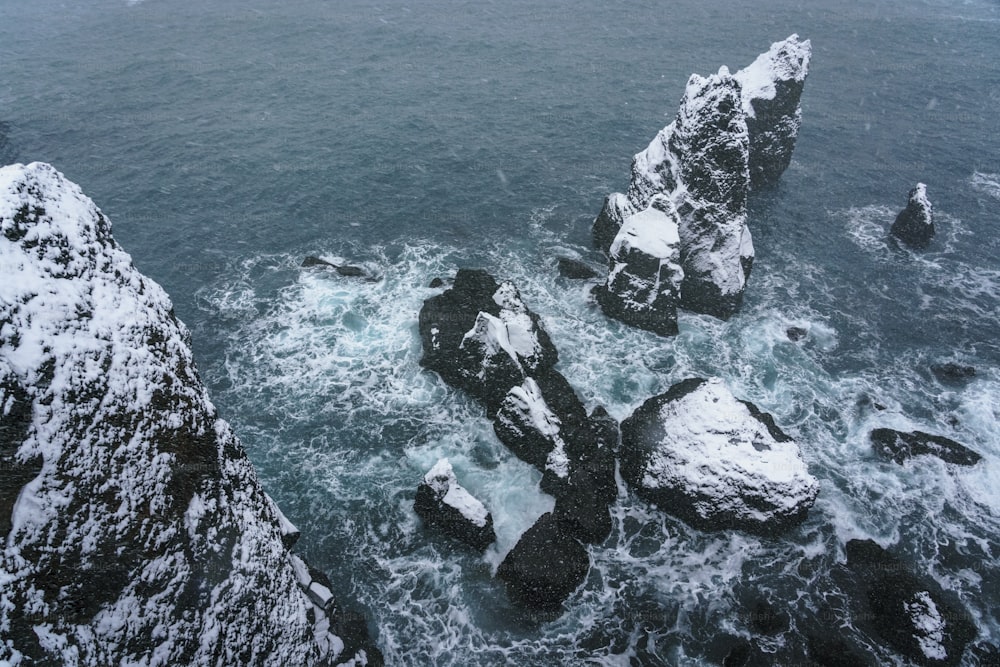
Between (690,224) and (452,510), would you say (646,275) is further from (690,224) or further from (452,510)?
(452,510)

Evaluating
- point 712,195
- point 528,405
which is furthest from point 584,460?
Answer: point 712,195

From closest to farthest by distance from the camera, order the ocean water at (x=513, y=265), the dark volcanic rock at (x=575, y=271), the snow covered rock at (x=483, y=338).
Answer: the ocean water at (x=513, y=265) → the snow covered rock at (x=483, y=338) → the dark volcanic rock at (x=575, y=271)

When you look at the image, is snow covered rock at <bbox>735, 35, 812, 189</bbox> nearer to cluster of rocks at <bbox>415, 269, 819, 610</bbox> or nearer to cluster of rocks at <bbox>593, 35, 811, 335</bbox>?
cluster of rocks at <bbox>593, 35, 811, 335</bbox>

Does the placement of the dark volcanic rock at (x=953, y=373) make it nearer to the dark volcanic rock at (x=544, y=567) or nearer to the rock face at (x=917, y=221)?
the rock face at (x=917, y=221)

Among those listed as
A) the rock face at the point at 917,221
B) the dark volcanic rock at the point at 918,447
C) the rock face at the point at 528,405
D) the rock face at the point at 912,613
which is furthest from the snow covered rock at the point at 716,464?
the rock face at the point at 917,221

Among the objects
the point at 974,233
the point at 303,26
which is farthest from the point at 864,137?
the point at 303,26

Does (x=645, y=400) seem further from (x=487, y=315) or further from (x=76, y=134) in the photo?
(x=76, y=134)

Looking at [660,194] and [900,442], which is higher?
[660,194]
